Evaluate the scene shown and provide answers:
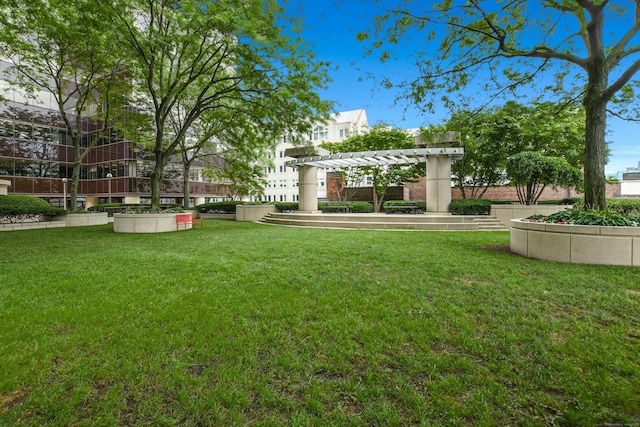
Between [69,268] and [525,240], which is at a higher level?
[525,240]

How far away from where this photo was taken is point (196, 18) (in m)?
9.62

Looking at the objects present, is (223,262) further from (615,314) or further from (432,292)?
(615,314)

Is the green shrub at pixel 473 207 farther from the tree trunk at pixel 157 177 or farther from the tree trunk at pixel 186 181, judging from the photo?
the tree trunk at pixel 186 181

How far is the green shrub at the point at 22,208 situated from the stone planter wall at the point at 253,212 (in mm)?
10688

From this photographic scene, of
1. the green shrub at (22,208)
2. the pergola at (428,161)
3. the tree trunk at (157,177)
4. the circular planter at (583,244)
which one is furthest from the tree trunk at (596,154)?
the green shrub at (22,208)

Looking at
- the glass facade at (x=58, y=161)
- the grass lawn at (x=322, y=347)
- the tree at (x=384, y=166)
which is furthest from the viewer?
the glass facade at (x=58, y=161)

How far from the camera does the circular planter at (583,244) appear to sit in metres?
6.35

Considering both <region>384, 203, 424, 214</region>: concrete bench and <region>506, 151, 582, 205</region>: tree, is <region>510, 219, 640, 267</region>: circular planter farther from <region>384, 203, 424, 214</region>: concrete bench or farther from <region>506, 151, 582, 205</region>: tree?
<region>384, 203, 424, 214</region>: concrete bench

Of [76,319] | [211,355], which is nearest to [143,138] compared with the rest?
[76,319]

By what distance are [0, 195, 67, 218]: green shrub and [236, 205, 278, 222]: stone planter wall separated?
421 inches

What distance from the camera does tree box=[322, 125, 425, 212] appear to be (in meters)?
25.5

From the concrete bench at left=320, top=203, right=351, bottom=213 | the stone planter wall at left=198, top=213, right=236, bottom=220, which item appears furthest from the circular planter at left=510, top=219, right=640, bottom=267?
the stone planter wall at left=198, top=213, right=236, bottom=220

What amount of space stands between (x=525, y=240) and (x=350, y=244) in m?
4.73

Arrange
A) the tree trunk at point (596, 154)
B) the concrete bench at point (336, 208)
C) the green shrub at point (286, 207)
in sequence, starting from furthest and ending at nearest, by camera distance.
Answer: the green shrub at point (286, 207) < the concrete bench at point (336, 208) < the tree trunk at point (596, 154)
